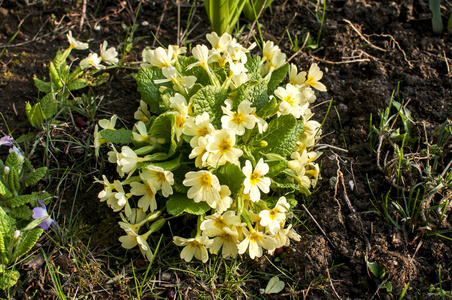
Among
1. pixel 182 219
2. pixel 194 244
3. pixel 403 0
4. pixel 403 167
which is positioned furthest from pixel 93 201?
pixel 403 0

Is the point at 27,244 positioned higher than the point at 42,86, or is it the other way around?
the point at 42,86

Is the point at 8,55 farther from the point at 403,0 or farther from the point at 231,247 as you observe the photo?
the point at 403,0

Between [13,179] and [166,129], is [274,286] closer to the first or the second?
[166,129]

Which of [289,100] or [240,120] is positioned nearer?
[240,120]

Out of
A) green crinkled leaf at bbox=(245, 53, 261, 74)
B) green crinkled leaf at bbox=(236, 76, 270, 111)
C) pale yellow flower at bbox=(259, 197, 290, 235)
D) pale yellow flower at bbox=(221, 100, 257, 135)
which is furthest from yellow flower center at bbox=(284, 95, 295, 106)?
pale yellow flower at bbox=(259, 197, 290, 235)

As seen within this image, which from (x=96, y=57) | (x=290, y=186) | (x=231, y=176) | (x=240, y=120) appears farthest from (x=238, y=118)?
(x=96, y=57)
